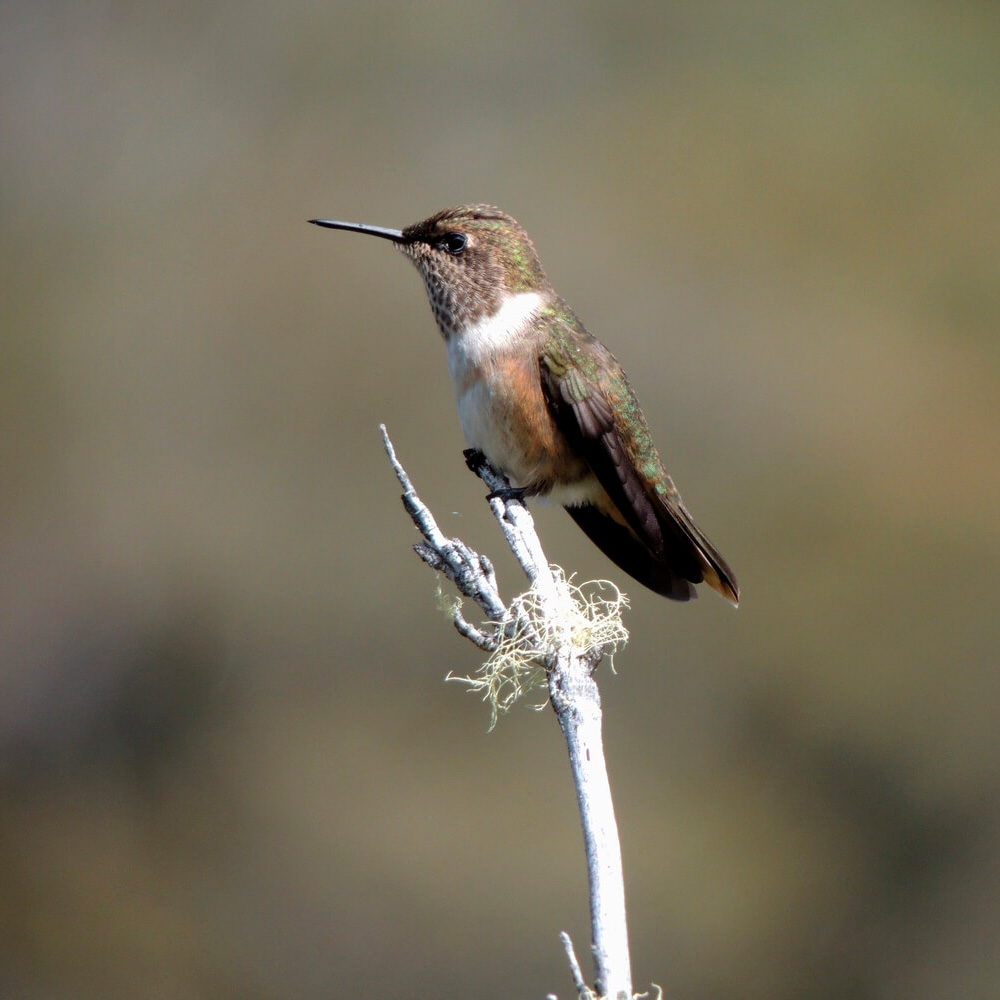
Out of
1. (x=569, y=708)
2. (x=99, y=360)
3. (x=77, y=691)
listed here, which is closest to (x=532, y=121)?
(x=99, y=360)

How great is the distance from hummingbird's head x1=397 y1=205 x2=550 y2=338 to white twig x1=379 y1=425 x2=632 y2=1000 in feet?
3.76

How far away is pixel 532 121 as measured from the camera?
8672mm

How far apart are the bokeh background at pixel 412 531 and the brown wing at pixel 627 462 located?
261cm

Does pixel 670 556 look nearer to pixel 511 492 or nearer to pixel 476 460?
pixel 511 492

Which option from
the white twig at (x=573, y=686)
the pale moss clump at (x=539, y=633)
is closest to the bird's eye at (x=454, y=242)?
the white twig at (x=573, y=686)

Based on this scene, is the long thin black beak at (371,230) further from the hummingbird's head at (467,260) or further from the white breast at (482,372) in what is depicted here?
the white breast at (482,372)

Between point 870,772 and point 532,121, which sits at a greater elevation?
point 532,121

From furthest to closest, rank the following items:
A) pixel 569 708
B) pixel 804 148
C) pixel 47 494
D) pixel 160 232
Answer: pixel 804 148 → pixel 160 232 → pixel 47 494 → pixel 569 708

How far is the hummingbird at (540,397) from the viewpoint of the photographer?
331 centimetres

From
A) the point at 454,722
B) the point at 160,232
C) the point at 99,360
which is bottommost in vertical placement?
the point at 454,722

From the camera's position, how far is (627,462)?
11.3ft

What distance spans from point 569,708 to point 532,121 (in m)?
7.55

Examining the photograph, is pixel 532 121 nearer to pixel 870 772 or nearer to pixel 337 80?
pixel 337 80

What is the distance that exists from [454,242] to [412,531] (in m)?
3.39
